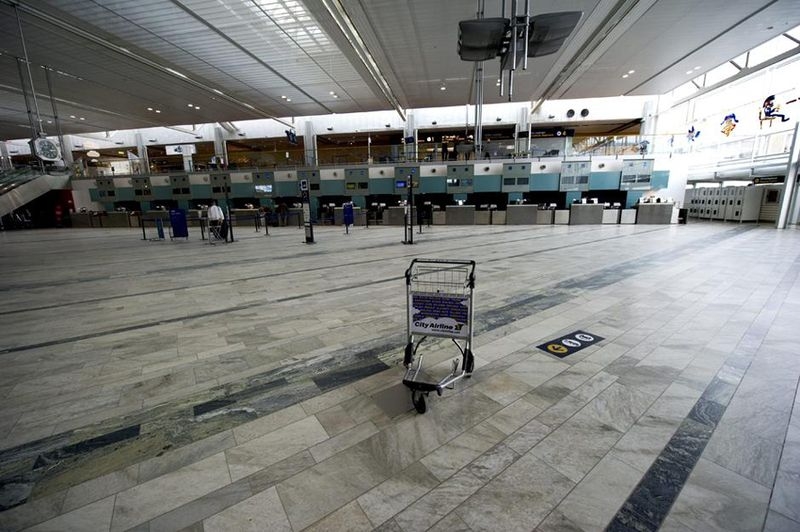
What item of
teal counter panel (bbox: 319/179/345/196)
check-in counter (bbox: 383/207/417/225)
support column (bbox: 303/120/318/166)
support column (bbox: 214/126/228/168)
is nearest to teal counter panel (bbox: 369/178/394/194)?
check-in counter (bbox: 383/207/417/225)

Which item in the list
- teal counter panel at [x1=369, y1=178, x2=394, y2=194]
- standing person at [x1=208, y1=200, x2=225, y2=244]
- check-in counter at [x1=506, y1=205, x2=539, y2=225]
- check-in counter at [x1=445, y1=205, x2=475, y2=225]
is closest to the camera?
standing person at [x1=208, y1=200, x2=225, y2=244]

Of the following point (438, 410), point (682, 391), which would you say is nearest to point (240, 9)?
point (438, 410)

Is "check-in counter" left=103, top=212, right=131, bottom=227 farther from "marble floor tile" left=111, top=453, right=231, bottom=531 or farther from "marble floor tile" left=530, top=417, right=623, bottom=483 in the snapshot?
"marble floor tile" left=530, top=417, right=623, bottom=483

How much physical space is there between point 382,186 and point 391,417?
1808 cm

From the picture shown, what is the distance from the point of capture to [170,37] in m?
10.8

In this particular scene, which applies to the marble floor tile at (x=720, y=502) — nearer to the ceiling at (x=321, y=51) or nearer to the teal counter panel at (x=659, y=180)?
the ceiling at (x=321, y=51)

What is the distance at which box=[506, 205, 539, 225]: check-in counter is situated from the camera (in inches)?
645

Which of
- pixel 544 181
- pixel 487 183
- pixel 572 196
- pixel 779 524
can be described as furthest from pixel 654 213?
pixel 779 524

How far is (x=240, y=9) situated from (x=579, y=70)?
13.3 meters

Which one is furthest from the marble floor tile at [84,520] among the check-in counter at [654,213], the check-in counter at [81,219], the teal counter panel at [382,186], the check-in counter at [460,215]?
the check-in counter at [81,219]

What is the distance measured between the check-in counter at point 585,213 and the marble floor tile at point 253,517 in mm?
17676

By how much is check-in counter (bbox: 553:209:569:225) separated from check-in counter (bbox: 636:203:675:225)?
10.4 ft

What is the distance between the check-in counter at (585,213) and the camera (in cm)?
1571

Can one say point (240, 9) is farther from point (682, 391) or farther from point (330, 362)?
point (682, 391)
